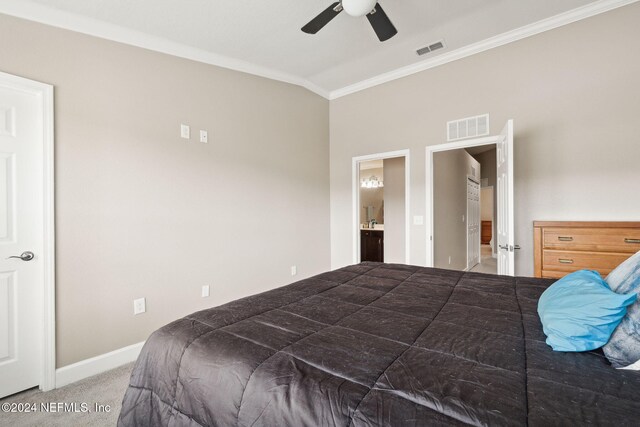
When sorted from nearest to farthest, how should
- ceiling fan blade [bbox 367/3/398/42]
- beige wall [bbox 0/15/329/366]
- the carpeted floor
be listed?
1. the carpeted floor
2. ceiling fan blade [bbox 367/3/398/42]
3. beige wall [bbox 0/15/329/366]

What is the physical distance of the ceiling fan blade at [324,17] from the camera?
6.63 ft

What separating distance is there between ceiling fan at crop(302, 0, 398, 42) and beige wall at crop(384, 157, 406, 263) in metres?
3.03

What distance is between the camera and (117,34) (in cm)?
239

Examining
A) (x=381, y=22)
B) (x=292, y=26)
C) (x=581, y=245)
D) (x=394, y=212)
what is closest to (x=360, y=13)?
(x=381, y=22)

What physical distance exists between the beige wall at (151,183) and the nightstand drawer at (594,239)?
2788mm

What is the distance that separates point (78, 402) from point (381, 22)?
3.39 meters

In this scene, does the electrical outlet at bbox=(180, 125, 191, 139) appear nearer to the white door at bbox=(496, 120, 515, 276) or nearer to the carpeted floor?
the carpeted floor

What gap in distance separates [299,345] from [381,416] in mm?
397

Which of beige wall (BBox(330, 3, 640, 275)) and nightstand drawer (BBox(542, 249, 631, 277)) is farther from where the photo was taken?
beige wall (BBox(330, 3, 640, 275))

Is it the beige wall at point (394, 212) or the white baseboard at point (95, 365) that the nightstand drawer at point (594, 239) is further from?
the white baseboard at point (95, 365)

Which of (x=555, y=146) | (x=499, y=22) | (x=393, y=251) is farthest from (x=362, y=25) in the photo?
(x=393, y=251)

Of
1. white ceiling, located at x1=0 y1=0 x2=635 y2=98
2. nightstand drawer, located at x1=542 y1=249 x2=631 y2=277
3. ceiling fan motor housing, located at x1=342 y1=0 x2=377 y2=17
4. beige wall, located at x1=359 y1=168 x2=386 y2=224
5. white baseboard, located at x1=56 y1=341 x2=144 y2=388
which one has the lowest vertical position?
white baseboard, located at x1=56 y1=341 x2=144 y2=388

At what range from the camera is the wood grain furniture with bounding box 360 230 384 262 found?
580 cm

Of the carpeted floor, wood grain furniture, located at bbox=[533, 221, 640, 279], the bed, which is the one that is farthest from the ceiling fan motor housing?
the carpeted floor
